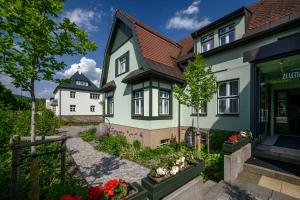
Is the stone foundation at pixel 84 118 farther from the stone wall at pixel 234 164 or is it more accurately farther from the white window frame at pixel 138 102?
the stone wall at pixel 234 164

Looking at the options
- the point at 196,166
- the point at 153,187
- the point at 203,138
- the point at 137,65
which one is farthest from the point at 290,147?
the point at 137,65

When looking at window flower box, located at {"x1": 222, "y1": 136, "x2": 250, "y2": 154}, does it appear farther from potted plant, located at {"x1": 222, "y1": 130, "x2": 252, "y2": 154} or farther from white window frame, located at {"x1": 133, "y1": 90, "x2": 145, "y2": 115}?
white window frame, located at {"x1": 133, "y1": 90, "x2": 145, "y2": 115}

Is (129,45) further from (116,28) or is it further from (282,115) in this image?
(282,115)

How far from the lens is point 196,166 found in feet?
9.96

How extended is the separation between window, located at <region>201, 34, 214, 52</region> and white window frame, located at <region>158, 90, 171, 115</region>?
3809 millimetres

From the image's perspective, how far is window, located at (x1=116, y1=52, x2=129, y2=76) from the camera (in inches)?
451

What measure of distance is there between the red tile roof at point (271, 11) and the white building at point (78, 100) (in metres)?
29.0

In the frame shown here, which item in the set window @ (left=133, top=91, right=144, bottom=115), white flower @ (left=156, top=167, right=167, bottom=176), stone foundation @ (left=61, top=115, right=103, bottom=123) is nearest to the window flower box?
white flower @ (left=156, top=167, right=167, bottom=176)

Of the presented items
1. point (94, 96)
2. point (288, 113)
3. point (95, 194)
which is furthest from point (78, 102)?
point (95, 194)

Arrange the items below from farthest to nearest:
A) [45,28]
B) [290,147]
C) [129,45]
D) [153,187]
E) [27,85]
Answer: [129,45]
[290,147]
[27,85]
[45,28]
[153,187]

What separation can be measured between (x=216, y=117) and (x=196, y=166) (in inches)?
260

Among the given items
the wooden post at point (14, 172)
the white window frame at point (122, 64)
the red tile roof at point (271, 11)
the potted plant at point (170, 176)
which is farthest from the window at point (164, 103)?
the wooden post at point (14, 172)

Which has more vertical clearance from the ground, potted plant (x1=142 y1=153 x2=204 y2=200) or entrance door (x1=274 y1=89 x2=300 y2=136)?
entrance door (x1=274 y1=89 x2=300 y2=136)

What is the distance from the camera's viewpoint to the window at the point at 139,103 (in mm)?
9750
